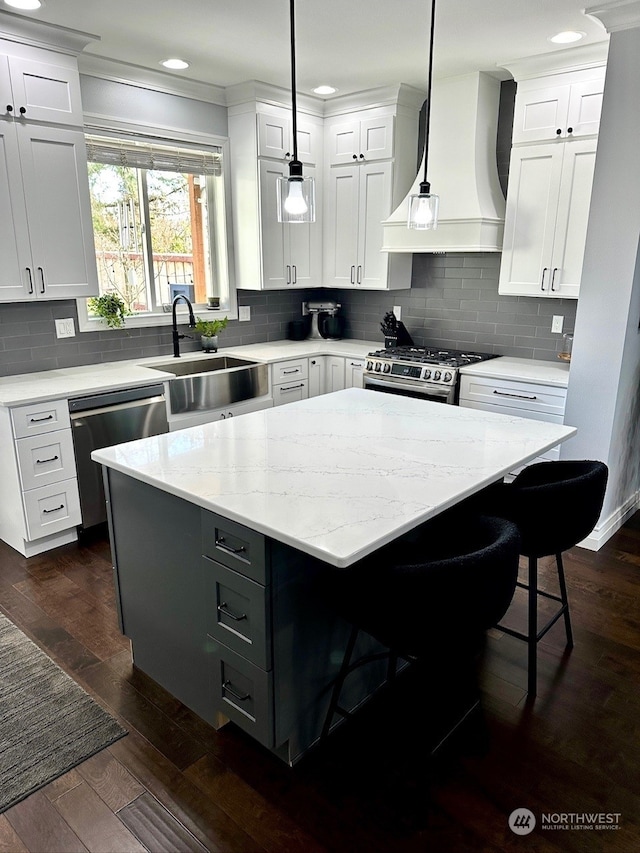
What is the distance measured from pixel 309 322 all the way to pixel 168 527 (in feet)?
11.4

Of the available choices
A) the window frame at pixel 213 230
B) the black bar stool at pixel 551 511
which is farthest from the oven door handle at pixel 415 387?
the black bar stool at pixel 551 511

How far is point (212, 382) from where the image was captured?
12.9ft

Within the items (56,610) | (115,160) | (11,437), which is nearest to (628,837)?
(56,610)

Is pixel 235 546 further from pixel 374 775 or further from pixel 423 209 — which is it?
pixel 423 209

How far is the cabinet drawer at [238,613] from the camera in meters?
1.72

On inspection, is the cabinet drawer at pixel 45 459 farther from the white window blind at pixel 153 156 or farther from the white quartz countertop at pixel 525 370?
the white quartz countertop at pixel 525 370

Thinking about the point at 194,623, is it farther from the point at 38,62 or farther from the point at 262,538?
the point at 38,62

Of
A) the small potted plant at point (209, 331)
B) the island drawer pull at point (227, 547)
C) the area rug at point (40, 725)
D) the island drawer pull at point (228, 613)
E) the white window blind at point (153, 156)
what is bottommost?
the area rug at point (40, 725)

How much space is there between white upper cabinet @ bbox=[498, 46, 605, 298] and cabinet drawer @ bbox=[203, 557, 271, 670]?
2747 millimetres

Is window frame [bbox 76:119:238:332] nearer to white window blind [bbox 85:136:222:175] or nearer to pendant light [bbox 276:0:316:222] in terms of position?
white window blind [bbox 85:136:222:175]

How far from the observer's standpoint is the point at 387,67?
376 cm

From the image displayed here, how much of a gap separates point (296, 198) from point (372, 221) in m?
2.35

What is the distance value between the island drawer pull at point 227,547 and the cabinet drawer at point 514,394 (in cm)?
242

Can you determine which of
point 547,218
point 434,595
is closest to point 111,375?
point 434,595
